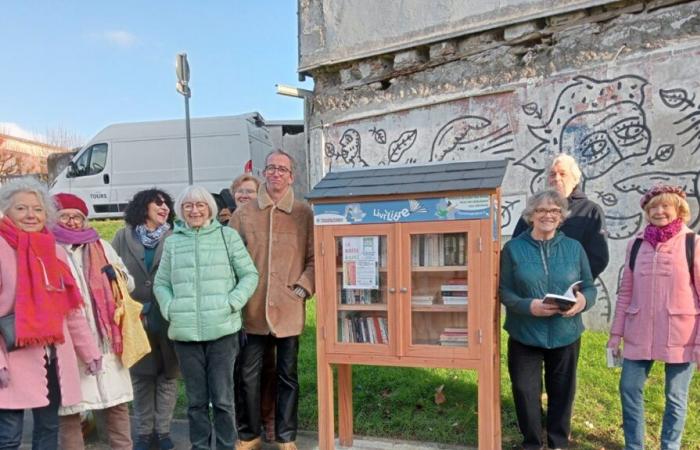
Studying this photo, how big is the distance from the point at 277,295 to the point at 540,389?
181cm

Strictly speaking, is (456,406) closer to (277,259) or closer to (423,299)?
(423,299)

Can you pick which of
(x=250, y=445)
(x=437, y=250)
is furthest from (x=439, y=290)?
(x=250, y=445)

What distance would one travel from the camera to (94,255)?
11.5 ft

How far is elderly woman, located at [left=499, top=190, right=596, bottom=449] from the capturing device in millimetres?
3319

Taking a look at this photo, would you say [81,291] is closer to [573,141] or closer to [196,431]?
[196,431]

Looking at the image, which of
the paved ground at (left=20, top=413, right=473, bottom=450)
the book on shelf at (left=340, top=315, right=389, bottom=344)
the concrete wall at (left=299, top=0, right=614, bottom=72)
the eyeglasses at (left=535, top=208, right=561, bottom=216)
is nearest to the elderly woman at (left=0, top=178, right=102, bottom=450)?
the paved ground at (left=20, top=413, right=473, bottom=450)

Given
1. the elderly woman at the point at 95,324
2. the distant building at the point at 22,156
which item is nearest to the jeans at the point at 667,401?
the elderly woman at the point at 95,324

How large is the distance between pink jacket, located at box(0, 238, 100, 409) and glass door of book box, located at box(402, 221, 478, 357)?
2.02 meters

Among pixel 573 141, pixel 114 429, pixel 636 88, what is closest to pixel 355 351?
pixel 114 429

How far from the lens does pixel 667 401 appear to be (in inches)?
129

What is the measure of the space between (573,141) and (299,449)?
12.9 ft

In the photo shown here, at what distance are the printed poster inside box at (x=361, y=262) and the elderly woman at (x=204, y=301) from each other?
617mm

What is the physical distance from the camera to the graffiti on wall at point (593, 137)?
509 centimetres

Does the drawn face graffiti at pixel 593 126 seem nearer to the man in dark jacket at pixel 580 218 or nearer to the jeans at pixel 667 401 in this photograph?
the man in dark jacket at pixel 580 218
